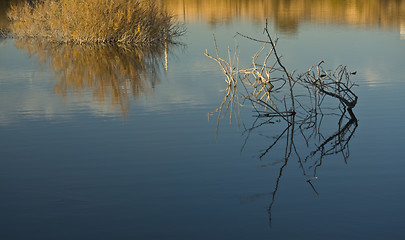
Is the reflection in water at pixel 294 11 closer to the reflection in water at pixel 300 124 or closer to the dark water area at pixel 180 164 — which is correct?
the dark water area at pixel 180 164

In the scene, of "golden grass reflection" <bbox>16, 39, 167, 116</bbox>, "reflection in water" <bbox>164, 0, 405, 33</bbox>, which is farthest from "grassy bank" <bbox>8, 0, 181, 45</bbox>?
"reflection in water" <bbox>164, 0, 405, 33</bbox>

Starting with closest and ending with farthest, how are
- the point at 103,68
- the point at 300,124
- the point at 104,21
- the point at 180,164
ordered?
the point at 180,164
the point at 300,124
the point at 103,68
the point at 104,21

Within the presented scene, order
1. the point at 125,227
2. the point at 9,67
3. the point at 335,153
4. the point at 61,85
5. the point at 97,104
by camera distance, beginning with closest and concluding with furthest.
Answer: the point at 125,227 → the point at 335,153 → the point at 97,104 → the point at 61,85 → the point at 9,67

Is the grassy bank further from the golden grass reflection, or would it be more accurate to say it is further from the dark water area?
the dark water area

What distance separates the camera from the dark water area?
5.55 meters

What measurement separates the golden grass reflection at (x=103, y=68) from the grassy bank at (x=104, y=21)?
0.55 metres

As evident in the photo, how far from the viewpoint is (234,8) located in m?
40.7

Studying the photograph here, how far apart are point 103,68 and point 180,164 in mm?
9584

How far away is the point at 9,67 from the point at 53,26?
5.78 m

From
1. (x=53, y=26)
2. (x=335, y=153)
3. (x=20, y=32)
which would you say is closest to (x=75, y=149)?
(x=335, y=153)

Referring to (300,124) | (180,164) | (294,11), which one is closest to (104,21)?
(300,124)

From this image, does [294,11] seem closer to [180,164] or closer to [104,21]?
[104,21]

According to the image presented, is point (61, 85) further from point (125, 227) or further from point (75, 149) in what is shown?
Result: point (125, 227)

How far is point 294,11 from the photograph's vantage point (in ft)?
123
